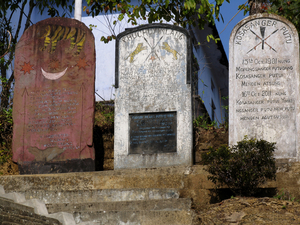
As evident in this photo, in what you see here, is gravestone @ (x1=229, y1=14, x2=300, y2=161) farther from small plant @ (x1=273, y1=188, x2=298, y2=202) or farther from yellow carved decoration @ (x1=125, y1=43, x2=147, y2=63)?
A: yellow carved decoration @ (x1=125, y1=43, x2=147, y2=63)

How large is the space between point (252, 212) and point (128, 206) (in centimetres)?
143

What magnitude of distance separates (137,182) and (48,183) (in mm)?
1375

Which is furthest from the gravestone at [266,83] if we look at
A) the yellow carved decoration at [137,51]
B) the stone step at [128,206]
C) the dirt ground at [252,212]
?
the stone step at [128,206]

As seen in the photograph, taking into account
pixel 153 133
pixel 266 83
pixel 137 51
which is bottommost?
pixel 153 133

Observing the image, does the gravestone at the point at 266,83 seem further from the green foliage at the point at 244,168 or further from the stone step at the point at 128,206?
the stone step at the point at 128,206

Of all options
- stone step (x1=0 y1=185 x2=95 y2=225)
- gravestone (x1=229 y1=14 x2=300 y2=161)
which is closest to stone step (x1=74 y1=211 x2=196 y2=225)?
stone step (x1=0 y1=185 x2=95 y2=225)

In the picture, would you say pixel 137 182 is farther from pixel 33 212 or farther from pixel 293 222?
pixel 293 222

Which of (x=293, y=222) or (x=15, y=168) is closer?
(x=293, y=222)

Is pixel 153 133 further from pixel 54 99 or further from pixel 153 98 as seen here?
pixel 54 99

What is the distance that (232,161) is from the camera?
5691 mm

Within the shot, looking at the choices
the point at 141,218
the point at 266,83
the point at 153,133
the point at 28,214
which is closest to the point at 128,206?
the point at 141,218

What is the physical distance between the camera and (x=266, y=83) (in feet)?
24.6

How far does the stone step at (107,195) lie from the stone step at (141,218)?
758 mm

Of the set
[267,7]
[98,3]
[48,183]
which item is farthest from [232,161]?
[98,3]
